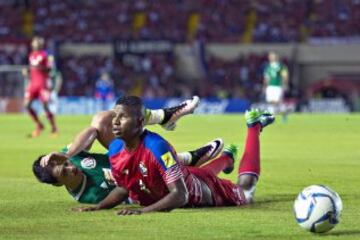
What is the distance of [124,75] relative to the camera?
5059 centimetres

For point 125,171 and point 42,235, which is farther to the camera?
point 125,171

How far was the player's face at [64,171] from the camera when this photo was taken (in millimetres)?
→ 9586

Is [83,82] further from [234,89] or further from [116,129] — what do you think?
[116,129]

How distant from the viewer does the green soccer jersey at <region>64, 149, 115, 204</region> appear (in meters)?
10.1

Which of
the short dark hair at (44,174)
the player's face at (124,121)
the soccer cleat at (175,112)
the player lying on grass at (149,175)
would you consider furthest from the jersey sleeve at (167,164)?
the soccer cleat at (175,112)

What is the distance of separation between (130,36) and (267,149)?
3158 cm

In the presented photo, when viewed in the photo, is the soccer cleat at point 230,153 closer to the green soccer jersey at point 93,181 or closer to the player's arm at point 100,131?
the player's arm at point 100,131

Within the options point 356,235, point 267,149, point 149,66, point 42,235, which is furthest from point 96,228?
point 149,66

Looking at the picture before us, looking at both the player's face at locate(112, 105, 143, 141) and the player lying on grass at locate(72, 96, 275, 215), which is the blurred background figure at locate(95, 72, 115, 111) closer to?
the player lying on grass at locate(72, 96, 275, 215)

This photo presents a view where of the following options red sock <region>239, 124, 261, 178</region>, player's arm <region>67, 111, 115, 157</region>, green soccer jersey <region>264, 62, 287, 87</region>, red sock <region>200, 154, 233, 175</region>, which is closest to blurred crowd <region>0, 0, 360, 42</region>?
green soccer jersey <region>264, 62, 287, 87</region>

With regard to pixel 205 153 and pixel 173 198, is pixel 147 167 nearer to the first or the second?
pixel 173 198

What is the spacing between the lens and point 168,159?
8891 millimetres

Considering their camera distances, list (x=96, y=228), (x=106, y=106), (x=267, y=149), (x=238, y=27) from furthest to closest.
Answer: (x=238, y=27) < (x=106, y=106) < (x=267, y=149) < (x=96, y=228)

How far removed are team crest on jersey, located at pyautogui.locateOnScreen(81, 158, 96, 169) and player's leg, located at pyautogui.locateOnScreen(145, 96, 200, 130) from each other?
0.86m
